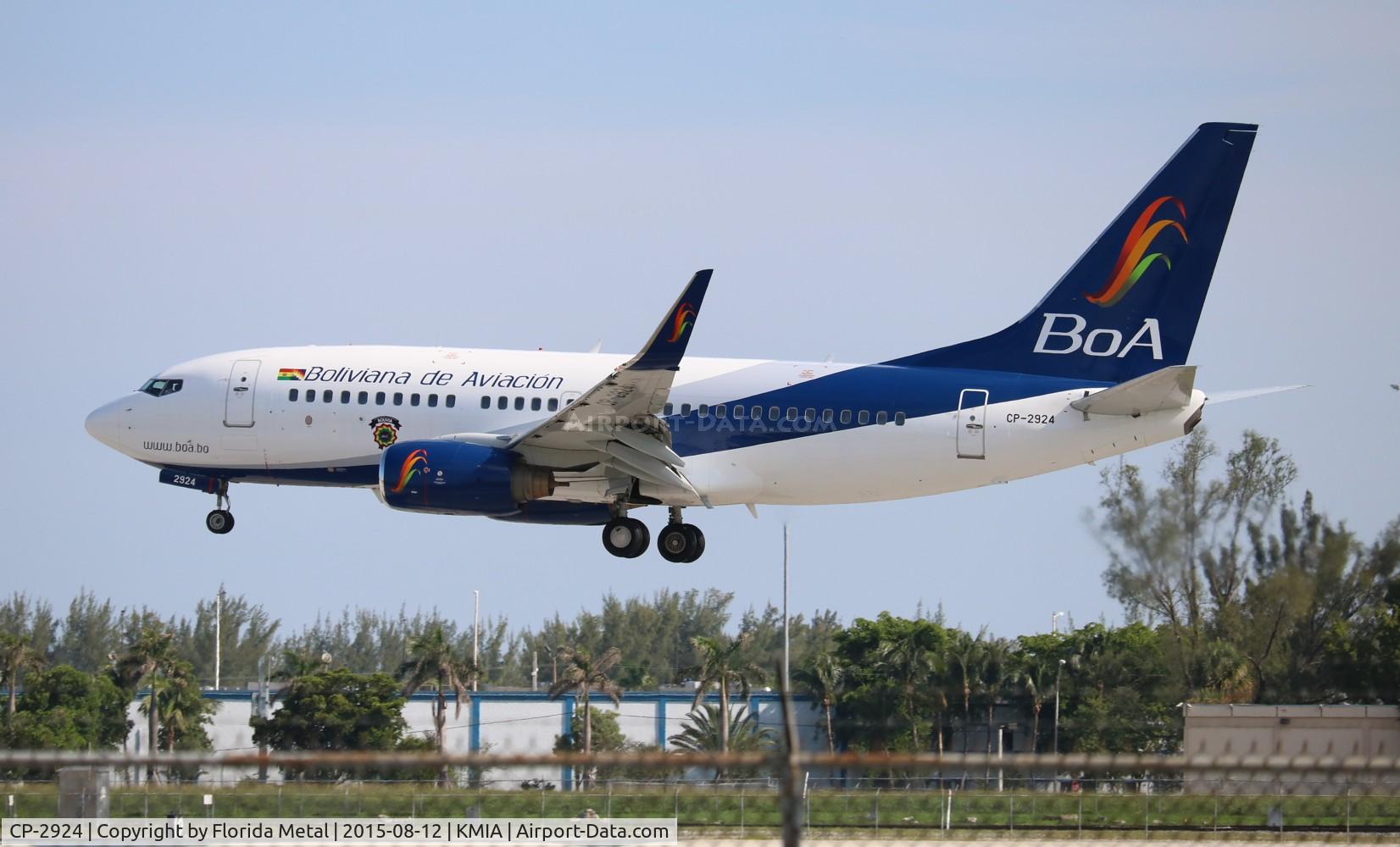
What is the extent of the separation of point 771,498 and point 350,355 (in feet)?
33.5

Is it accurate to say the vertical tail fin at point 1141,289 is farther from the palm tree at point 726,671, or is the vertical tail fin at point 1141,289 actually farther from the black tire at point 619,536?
the palm tree at point 726,671

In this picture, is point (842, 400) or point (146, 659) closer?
point (842, 400)

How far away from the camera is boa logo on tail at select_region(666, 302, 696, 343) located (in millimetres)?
36156

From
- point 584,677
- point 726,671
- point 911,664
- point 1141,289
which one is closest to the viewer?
point 1141,289

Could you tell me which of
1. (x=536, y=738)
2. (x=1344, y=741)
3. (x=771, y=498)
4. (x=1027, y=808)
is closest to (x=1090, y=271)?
(x=771, y=498)

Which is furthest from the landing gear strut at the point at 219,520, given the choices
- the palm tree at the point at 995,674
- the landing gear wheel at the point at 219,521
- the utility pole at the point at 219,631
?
the utility pole at the point at 219,631

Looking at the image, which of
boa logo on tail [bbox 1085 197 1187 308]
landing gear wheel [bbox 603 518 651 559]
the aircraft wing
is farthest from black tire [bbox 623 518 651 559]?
boa logo on tail [bbox 1085 197 1187 308]

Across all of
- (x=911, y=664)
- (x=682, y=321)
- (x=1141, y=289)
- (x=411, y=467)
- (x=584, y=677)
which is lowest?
(x=584, y=677)

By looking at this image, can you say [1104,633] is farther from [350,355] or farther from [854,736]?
[854,736]

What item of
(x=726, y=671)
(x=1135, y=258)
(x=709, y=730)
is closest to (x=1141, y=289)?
(x=1135, y=258)

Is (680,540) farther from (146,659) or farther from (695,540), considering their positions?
(146,659)

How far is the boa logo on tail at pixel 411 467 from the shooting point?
126 feet

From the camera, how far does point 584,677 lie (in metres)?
60.5

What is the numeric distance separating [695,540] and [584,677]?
64.4 feet
